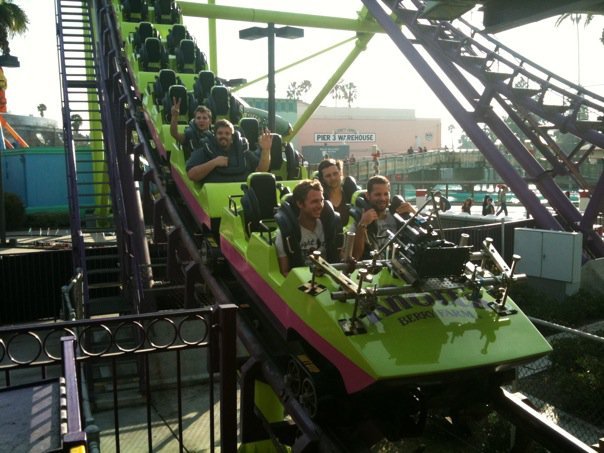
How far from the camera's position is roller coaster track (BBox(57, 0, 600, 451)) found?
128 inches

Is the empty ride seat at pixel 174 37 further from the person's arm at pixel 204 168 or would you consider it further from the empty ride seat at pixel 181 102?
the person's arm at pixel 204 168

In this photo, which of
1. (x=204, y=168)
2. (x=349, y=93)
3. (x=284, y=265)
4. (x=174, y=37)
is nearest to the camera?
(x=284, y=265)

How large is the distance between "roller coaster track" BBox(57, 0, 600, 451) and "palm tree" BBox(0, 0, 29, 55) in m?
10.0

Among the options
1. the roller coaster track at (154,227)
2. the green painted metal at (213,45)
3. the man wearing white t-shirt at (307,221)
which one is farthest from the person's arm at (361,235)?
the green painted metal at (213,45)

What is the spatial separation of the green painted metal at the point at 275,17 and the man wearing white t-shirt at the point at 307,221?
38.8 feet

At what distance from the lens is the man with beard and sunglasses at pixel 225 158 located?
5.78m

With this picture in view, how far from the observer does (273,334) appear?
14.0 feet

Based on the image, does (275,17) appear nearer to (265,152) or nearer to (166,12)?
(166,12)

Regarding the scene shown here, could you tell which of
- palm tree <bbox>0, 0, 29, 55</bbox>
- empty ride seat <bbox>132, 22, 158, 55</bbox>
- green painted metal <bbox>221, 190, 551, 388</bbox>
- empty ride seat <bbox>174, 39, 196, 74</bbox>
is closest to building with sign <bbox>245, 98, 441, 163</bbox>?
palm tree <bbox>0, 0, 29, 55</bbox>

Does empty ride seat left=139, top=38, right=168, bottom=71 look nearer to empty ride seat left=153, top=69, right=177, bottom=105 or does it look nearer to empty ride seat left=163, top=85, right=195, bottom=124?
empty ride seat left=153, top=69, right=177, bottom=105

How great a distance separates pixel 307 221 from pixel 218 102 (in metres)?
4.18

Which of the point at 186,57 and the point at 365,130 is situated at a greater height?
the point at 186,57

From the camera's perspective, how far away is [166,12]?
1171cm

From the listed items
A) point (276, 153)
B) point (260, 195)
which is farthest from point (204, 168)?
point (260, 195)
